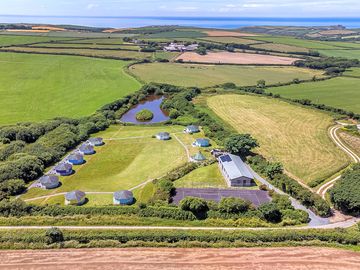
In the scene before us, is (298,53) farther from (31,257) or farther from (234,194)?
(31,257)

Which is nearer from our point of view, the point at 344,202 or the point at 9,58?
the point at 344,202

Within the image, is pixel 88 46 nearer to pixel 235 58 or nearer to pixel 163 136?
pixel 235 58

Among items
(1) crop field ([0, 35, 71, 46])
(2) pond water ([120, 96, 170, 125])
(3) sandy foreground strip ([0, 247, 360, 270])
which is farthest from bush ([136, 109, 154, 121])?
(1) crop field ([0, 35, 71, 46])

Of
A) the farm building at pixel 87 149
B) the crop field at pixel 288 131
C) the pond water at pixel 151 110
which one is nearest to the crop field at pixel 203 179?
the crop field at pixel 288 131

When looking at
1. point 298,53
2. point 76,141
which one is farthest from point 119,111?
point 298,53

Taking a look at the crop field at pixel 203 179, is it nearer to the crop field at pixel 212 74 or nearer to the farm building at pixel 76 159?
the farm building at pixel 76 159
